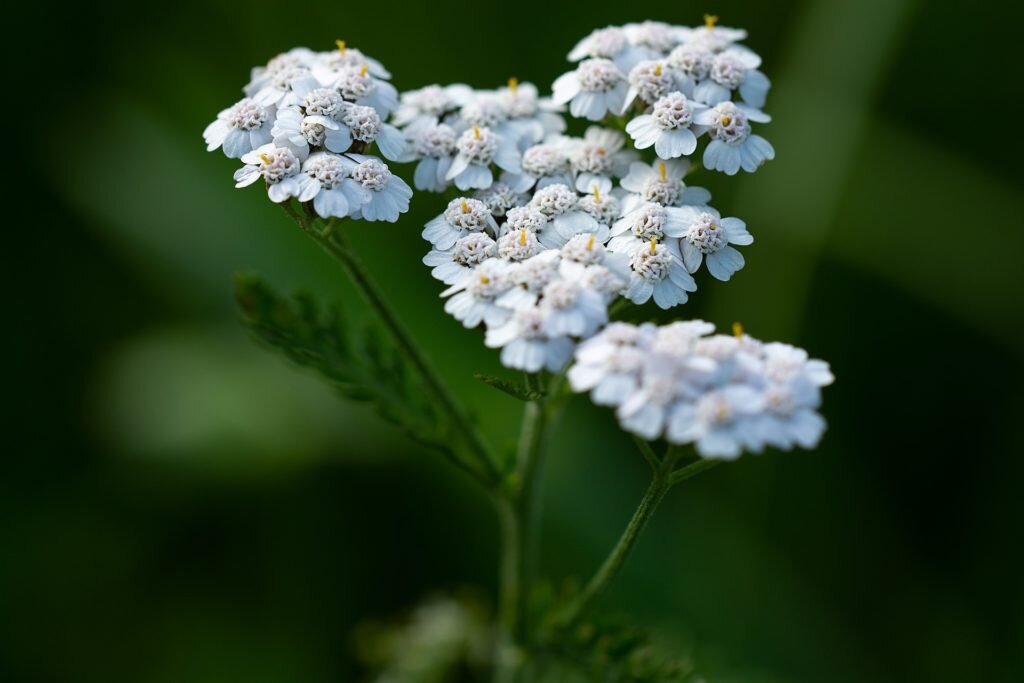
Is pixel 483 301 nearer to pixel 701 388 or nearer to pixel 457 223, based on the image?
pixel 457 223

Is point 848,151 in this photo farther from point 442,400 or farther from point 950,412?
point 442,400

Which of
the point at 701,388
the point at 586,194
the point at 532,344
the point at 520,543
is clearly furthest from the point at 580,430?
the point at 701,388

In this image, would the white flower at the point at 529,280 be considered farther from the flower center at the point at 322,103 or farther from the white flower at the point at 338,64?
the white flower at the point at 338,64

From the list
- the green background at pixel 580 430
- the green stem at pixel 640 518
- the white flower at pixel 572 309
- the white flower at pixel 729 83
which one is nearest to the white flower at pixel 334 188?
the white flower at pixel 572 309

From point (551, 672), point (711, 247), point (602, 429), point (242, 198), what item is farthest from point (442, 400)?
point (242, 198)

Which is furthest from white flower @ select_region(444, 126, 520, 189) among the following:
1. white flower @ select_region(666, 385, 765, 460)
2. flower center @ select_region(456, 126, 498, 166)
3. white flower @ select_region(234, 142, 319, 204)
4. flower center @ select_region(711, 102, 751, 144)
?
white flower @ select_region(666, 385, 765, 460)

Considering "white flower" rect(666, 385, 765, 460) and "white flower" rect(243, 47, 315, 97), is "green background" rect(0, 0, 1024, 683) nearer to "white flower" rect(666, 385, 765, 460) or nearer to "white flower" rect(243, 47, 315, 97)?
"white flower" rect(243, 47, 315, 97)
